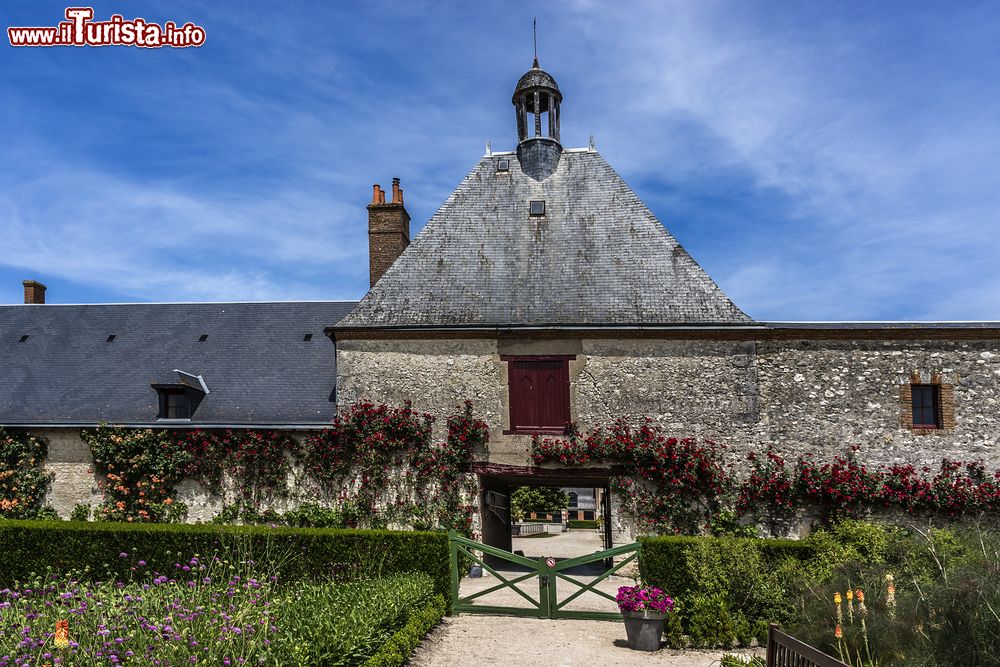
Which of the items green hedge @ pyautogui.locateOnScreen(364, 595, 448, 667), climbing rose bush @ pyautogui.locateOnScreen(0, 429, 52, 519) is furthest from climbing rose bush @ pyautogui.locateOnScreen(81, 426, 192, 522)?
green hedge @ pyautogui.locateOnScreen(364, 595, 448, 667)

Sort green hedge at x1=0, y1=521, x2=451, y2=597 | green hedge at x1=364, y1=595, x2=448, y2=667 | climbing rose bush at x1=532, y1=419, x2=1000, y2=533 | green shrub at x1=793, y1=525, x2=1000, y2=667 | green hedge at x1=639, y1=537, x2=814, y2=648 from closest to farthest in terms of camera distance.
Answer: green shrub at x1=793, y1=525, x2=1000, y2=667, green hedge at x1=364, y1=595, x2=448, y2=667, green hedge at x1=639, y1=537, x2=814, y2=648, green hedge at x1=0, y1=521, x2=451, y2=597, climbing rose bush at x1=532, y1=419, x2=1000, y2=533

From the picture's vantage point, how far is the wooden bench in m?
4.71

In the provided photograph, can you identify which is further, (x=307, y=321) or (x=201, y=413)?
(x=307, y=321)

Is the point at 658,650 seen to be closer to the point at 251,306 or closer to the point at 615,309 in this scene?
the point at 615,309

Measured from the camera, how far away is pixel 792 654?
5.46 meters

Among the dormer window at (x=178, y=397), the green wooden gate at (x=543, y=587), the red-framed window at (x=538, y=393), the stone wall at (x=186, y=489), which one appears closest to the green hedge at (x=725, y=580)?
the green wooden gate at (x=543, y=587)

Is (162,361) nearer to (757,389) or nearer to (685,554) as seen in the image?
(685,554)

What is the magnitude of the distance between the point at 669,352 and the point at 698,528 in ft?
9.62

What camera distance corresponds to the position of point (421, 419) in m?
12.7

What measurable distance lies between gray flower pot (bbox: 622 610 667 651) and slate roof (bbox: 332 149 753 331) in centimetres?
535

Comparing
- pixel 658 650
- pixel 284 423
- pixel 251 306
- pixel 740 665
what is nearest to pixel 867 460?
pixel 658 650

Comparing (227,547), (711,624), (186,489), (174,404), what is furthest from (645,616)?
(174,404)

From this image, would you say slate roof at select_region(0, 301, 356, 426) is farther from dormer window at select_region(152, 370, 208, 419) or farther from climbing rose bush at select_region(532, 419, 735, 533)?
climbing rose bush at select_region(532, 419, 735, 533)

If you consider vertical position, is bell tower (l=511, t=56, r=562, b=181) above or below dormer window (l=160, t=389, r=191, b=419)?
above
